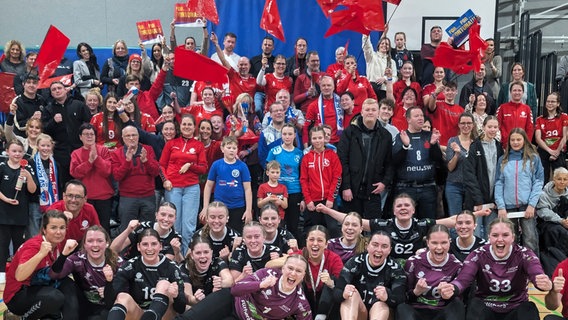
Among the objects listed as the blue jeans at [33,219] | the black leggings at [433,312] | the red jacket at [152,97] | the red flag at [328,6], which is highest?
the red flag at [328,6]

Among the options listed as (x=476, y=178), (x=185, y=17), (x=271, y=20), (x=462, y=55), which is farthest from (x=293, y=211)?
(x=185, y=17)

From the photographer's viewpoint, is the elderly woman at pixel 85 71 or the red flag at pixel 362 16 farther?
the elderly woman at pixel 85 71

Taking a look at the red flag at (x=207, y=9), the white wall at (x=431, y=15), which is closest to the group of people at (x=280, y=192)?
the red flag at (x=207, y=9)

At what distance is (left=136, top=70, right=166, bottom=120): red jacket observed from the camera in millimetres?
9523

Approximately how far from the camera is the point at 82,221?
7039mm

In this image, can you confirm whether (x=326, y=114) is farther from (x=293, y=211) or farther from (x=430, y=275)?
(x=430, y=275)

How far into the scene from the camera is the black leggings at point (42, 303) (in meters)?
6.17

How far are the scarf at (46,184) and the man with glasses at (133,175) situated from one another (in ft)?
2.65

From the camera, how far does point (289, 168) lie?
8.21 metres

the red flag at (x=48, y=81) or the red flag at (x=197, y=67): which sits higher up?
the red flag at (x=197, y=67)

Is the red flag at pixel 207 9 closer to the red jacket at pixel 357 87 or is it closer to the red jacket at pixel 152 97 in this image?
the red jacket at pixel 152 97

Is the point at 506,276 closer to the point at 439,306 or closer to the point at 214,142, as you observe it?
the point at 439,306

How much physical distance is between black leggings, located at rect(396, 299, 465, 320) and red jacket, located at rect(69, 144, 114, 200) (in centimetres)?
388

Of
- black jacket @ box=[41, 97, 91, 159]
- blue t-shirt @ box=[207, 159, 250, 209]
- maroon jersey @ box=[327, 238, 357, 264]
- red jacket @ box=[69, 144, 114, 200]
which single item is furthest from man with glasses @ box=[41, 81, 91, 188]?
maroon jersey @ box=[327, 238, 357, 264]
